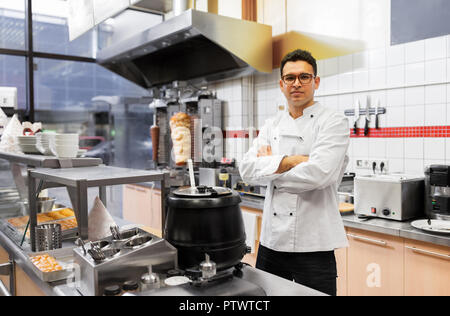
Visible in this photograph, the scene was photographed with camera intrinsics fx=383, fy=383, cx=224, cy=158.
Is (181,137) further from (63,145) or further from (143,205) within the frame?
(63,145)

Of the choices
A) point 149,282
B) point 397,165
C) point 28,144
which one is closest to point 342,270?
point 397,165

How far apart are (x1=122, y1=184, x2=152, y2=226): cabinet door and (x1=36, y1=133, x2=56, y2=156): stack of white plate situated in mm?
2723

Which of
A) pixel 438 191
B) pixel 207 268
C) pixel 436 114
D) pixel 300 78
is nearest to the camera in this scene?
pixel 207 268

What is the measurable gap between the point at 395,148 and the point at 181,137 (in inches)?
92.6

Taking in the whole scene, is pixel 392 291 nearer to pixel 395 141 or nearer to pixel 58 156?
pixel 395 141

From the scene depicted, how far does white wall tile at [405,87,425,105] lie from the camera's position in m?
2.84

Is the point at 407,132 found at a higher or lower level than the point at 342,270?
higher

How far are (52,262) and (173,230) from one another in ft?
1.72

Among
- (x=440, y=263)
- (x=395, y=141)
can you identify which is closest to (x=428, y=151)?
(x=395, y=141)

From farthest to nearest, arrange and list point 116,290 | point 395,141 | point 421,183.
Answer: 1. point 395,141
2. point 421,183
3. point 116,290

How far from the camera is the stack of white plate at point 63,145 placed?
1.92 meters

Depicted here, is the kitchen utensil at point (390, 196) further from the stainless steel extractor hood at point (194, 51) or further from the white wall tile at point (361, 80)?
the stainless steel extractor hood at point (194, 51)

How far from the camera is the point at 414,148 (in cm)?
290

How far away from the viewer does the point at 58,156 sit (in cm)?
194
